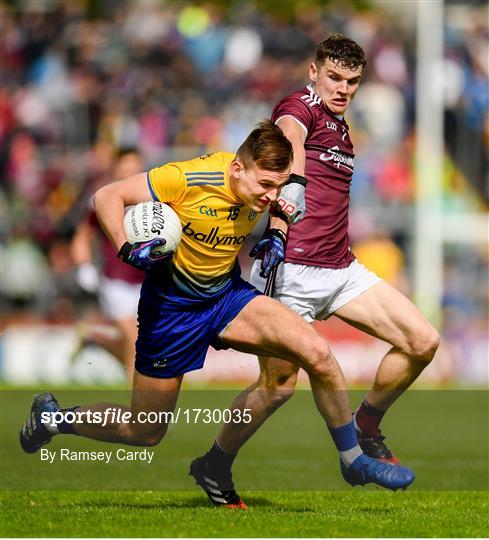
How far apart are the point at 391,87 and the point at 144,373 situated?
13.3 meters

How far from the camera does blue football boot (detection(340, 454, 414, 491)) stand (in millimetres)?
7027

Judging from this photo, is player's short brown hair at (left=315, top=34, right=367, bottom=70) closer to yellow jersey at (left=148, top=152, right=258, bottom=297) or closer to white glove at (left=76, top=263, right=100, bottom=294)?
yellow jersey at (left=148, top=152, right=258, bottom=297)

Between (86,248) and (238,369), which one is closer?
(86,248)

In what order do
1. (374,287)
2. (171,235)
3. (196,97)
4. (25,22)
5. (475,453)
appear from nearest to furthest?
1. (171,235)
2. (374,287)
3. (475,453)
4. (196,97)
5. (25,22)

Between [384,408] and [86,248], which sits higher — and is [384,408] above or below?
above

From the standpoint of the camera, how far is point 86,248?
1222 centimetres

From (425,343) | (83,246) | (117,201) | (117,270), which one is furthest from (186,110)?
(117,201)

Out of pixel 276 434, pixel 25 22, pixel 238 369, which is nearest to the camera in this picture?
pixel 276 434

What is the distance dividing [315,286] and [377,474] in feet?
4.36

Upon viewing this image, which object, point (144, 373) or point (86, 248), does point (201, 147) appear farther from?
point (144, 373)

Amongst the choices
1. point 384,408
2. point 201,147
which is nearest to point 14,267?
point 201,147

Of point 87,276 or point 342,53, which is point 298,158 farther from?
point 87,276

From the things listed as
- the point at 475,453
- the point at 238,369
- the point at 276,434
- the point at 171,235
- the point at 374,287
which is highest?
the point at 171,235

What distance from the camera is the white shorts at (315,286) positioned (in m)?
7.88
